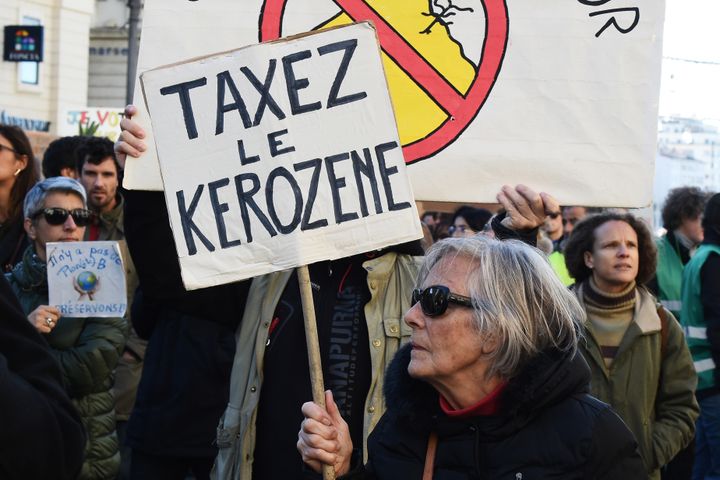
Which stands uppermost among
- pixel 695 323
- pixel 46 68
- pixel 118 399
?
pixel 46 68

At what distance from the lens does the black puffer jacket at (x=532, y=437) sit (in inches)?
98.0

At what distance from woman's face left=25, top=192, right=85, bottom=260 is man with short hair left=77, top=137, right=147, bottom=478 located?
24.5 inches

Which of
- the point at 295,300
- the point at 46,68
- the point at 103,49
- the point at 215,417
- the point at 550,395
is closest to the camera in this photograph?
the point at 550,395

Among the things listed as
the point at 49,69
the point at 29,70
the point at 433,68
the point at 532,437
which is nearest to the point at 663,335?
the point at 433,68

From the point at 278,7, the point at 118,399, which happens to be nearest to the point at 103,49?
the point at 118,399

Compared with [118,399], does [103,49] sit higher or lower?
higher

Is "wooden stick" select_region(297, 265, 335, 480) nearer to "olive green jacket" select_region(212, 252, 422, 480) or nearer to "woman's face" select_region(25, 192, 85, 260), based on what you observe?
"olive green jacket" select_region(212, 252, 422, 480)

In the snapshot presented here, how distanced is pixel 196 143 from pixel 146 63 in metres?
0.67

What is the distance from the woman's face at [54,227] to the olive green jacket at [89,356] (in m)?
0.08

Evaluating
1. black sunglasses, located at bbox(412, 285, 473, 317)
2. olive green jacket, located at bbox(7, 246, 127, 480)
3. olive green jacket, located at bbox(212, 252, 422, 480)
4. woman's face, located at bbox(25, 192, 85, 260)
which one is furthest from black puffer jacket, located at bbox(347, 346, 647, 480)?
woman's face, located at bbox(25, 192, 85, 260)

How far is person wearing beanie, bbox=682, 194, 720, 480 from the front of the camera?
5.99 metres

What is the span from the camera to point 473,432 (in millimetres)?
2584

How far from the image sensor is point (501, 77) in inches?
141

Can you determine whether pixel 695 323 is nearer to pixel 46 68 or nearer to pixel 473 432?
pixel 473 432
